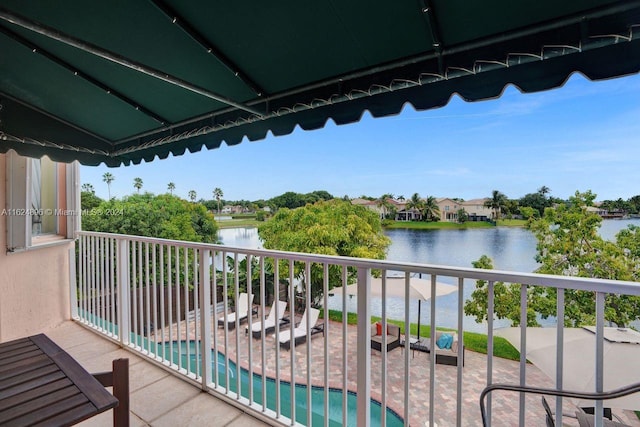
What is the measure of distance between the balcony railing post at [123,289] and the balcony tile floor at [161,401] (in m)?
0.17

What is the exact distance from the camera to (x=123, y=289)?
3.63 metres

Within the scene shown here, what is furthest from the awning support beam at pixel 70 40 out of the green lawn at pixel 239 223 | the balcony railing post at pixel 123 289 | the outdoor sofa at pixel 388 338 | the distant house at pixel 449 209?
the green lawn at pixel 239 223

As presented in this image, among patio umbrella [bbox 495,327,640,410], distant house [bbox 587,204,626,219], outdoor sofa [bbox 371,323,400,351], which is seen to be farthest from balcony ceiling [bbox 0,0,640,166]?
distant house [bbox 587,204,626,219]

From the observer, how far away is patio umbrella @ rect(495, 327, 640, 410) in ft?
9.45

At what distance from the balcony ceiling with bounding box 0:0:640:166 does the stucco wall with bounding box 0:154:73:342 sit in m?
1.61

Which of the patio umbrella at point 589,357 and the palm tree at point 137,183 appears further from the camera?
the palm tree at point 137,183

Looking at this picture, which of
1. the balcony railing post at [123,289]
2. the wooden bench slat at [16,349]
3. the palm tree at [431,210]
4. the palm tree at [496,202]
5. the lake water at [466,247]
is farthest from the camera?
the palm tree at [431,210]

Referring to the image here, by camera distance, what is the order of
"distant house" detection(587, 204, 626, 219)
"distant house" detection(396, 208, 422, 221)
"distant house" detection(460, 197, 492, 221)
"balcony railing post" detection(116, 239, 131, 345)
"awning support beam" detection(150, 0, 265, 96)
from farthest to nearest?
"distant house" detection(396, 208, 422, 221) → "distant house" detection(460, 197, 492, 221) → "distant house" detection(587, 204, 626, 219) → "balcony railing post" detection(116, 239, 131, 345) → "awning support beam" detection(150, 0, 265, 96)

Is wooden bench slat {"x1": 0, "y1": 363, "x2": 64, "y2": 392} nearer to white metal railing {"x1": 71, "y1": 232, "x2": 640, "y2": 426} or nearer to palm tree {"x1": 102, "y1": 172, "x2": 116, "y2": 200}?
white metal railing {"x1": 71, "y1": 232, "x2": 640, "y2": 426}

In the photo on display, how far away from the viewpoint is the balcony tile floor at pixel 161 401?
2.45 m

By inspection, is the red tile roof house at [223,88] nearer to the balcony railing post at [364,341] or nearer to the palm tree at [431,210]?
the balcony railing post at [364,341]

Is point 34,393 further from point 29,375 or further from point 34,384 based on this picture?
point 29,375

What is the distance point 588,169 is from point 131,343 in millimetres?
32423

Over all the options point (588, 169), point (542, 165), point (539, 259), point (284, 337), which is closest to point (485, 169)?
point (542, 165)
